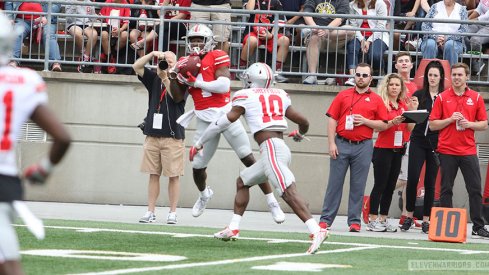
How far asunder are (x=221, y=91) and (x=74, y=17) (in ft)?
16.6

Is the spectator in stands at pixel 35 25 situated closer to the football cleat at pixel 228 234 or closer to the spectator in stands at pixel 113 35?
the spectator in stands at pixel 113 35

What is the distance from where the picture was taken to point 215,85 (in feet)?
47.7

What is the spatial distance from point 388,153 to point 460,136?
3.68 ft

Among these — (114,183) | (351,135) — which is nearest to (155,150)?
(351,135)

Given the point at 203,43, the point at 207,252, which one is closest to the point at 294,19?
the point at 203,43

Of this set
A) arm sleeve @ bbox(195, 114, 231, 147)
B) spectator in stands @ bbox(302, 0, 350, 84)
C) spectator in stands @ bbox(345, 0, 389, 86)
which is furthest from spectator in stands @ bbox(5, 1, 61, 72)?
arm sleeve @ bbox(195, 114, 231, 147)

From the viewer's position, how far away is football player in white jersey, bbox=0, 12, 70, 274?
624cm

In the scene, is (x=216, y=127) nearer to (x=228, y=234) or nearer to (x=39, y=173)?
(x=228, y=234)

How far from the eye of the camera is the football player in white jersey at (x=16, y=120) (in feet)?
20.5

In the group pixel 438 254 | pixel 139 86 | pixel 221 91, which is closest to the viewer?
pixel 438 254

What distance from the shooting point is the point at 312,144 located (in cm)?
1872

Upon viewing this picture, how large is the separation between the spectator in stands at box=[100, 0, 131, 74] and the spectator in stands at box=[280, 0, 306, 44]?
251 cm

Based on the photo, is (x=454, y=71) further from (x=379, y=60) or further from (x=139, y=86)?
(x=139, y=86)

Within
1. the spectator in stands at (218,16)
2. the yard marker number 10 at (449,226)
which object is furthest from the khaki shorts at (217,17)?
the yard marker number 10 at (449,226)
